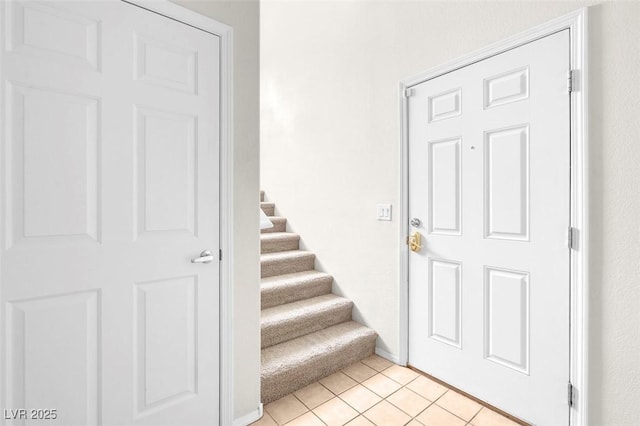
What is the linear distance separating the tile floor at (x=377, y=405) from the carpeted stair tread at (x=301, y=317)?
14.3 inches

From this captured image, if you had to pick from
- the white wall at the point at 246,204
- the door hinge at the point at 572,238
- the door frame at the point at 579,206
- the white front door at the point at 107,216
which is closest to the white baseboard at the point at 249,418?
the white wall at the point at 246,204

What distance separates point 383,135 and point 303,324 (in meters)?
1.50

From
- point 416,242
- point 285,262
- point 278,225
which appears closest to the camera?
point 416,242

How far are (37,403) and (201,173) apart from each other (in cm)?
106

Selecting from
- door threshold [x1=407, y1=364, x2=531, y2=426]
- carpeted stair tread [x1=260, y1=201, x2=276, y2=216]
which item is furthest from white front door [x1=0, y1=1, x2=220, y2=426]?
carpeted stair tread [x1=260, y1=201, x2=276, y2=216]

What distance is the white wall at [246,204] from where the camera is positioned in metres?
1.65

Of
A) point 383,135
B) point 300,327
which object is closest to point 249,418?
point 300,327

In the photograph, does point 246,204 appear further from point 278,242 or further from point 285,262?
point 278,242

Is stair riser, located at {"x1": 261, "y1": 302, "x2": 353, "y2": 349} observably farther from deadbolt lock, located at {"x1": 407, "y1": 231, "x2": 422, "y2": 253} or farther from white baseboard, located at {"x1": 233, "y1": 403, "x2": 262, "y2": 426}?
deadbolt lock, located at {"x1": 407, "y1": 231, "x2": 422, "y2": 253}

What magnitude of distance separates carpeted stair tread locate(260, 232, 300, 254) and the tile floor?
1.27 metres

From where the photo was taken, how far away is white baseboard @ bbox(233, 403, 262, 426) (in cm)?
167

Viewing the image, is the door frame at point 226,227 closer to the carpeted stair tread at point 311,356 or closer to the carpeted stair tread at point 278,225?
the carpeted stair tread at point 311,356

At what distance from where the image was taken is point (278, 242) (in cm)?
309

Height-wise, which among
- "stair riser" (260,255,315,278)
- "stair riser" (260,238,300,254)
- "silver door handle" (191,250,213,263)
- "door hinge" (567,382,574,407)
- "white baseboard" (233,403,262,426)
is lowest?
"white baseboard" (233,403,262,426)
